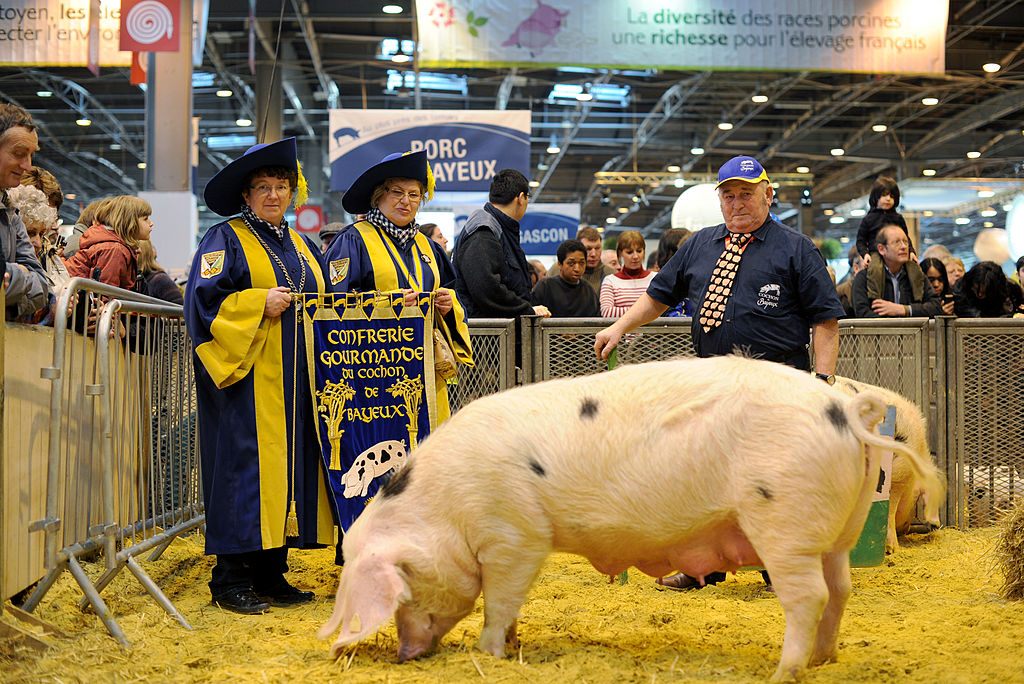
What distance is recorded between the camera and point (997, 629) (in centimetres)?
405

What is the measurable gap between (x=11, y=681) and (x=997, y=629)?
138 inches


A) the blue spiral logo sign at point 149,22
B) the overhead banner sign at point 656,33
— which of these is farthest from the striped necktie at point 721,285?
the blue spiral logo sign at point 149,22

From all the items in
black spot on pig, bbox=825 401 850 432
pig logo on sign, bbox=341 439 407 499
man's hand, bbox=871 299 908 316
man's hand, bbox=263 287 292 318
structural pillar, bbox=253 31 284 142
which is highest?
structural pillar, bbox=253 31 284 142

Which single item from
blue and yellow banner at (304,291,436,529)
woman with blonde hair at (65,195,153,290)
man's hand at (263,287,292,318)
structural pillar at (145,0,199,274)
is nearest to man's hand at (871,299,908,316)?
blue and yellow banner at (304,291,436,529)

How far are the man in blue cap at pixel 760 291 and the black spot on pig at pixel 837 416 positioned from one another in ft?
3.39

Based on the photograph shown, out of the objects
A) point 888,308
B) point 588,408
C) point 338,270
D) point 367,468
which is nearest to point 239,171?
point 338,270

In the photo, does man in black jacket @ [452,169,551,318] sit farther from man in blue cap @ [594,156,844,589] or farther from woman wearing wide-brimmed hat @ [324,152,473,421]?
man in blue cap @ [594,156,844,589]

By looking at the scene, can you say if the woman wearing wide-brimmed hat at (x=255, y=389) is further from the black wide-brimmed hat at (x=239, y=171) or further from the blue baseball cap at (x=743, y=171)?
the blue baseball cap at (x=743, y=171)

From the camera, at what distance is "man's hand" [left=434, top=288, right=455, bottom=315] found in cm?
459

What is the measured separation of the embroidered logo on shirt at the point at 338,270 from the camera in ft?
15.1

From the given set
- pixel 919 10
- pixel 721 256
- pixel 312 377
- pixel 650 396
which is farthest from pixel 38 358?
pixel 919 10

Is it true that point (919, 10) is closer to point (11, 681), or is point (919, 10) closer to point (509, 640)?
point (509, 640)

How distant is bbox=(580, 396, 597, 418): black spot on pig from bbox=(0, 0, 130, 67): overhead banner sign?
874 cm

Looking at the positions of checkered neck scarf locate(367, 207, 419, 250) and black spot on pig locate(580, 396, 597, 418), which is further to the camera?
checkered neck scarf locate(367, 207, 419, 250)
